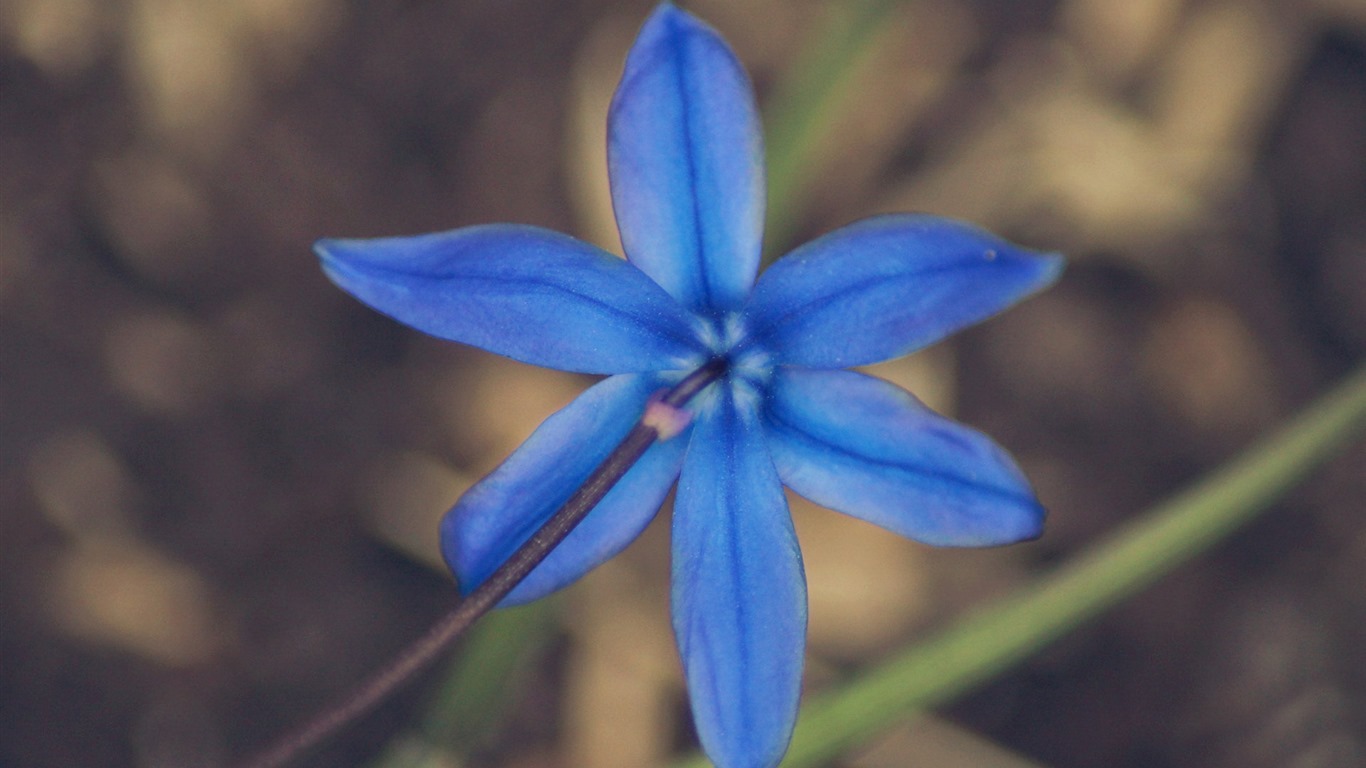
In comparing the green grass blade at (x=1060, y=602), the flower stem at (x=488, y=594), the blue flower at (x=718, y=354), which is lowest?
the flower stem at (x=488, y=594)

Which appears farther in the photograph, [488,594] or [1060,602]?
[1060,602]

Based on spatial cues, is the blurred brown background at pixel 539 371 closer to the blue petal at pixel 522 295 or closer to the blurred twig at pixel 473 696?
the blurred twig at pixel 473 696

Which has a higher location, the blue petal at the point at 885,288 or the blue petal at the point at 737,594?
the blue petal at the point at 885,288

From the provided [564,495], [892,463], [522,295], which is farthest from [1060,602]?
[522,295]

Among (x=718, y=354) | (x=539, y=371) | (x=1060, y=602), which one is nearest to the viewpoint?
(x=718, y=354)

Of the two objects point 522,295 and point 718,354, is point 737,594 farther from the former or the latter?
point 522,295

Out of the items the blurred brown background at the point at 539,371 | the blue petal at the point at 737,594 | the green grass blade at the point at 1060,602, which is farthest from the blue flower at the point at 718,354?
the blurred brown background at the point at 539,371

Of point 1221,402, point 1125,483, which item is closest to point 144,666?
point 1125,483
